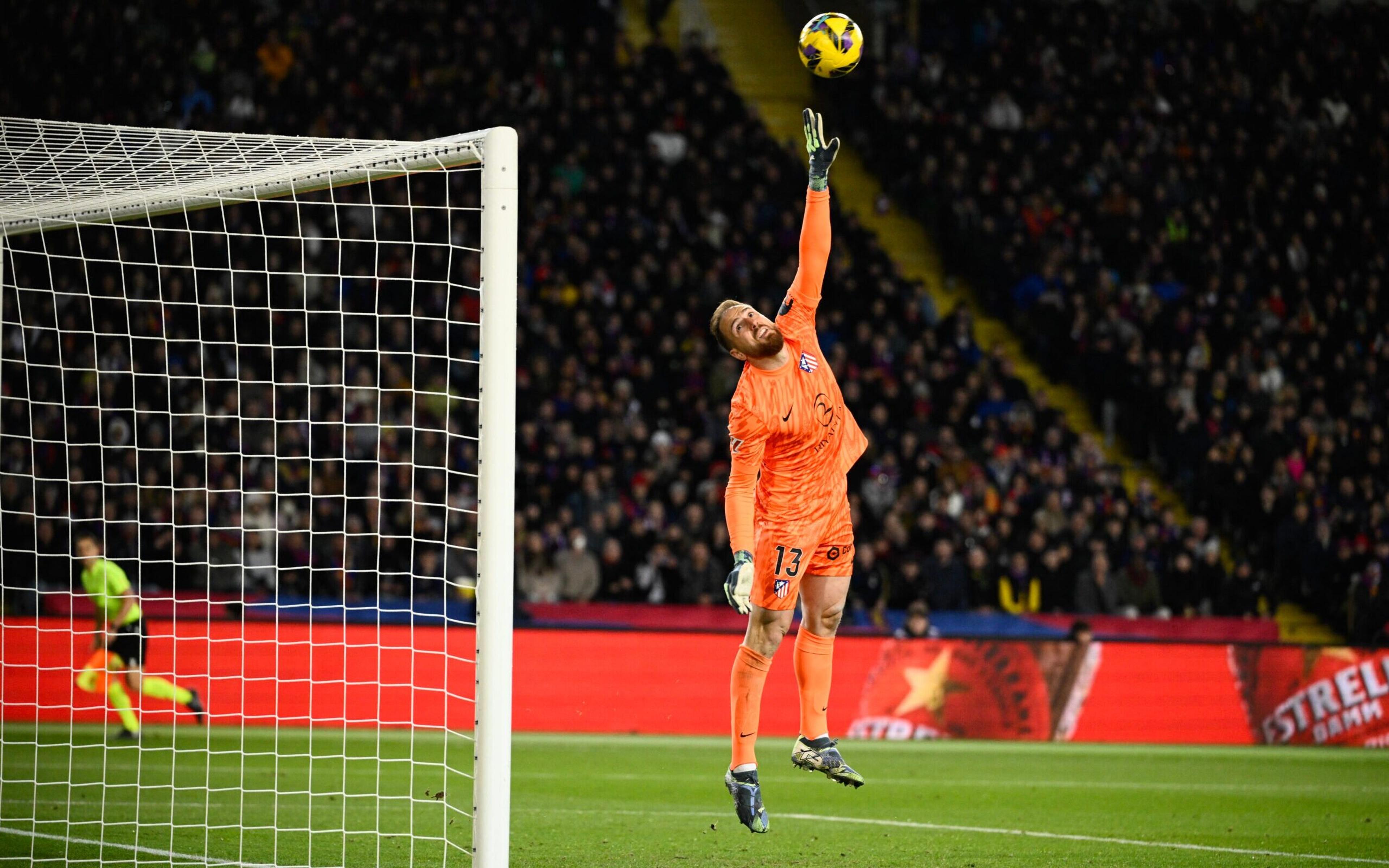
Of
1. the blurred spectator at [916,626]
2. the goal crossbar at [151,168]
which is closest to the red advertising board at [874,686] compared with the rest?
the blurred spectator at [916,626]

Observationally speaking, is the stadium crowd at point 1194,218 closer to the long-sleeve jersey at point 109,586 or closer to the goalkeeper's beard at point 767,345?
the long-sleeve jersey at point 109,586

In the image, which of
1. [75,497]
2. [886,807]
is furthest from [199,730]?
[886,807]

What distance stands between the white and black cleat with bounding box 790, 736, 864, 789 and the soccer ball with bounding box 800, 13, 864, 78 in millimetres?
3166

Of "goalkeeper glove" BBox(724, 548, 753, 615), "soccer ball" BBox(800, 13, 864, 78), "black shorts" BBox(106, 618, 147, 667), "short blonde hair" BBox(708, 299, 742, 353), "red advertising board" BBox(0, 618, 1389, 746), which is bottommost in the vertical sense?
"red advertising board" BBox(0, 618, 1389, 746)

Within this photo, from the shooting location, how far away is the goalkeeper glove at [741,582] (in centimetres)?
707

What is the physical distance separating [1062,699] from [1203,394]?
6.04 m

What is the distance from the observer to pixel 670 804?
36.6 feet

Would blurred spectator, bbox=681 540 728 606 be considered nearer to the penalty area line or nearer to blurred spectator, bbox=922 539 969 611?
blurred spectator, bbox=922 539 969 611

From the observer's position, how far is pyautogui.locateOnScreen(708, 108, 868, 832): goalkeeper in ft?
24.2

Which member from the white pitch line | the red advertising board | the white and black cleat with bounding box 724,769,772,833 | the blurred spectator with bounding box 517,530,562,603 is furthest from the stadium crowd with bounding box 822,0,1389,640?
the white and black cleat with bounding box 724,769,772,833

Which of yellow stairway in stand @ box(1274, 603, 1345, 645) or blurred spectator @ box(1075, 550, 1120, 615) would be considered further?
yellow stairway in stand @ box(1274, 603, 1345, 645)

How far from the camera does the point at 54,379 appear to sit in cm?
1692

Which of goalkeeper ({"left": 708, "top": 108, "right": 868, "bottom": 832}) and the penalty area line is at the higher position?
goalkeeper ({"left": 708, "top": 108, "right": 868, "bottom": 832})

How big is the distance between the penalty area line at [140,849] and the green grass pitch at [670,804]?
3 cm
